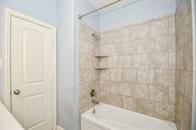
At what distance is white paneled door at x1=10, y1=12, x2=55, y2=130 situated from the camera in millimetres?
1459

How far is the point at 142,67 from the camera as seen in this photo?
1771 millimetres

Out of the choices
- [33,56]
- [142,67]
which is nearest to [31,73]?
[33,56]

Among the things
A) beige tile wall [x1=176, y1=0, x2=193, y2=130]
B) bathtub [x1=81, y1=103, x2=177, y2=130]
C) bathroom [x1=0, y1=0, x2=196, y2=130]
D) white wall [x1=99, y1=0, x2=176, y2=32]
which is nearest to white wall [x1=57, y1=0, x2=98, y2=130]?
bathroom [x1=0, y1=0, x2=196, y2=130]

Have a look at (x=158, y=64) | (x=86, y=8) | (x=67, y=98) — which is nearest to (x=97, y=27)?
(x=86, y=8)

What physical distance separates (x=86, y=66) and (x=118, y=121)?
116 centimetres

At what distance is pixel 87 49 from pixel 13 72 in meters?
1.17

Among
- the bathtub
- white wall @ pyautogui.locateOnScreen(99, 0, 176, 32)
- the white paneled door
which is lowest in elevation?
the bathtub

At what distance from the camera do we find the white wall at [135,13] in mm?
1608

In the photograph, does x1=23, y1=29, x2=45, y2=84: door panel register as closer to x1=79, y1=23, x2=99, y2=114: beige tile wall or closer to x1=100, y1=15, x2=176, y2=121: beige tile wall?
x1=79, y1=23, x2=99, y2=114: beige tile wall

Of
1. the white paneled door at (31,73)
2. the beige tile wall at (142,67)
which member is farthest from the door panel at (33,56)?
the beige tile wall at (142,67)

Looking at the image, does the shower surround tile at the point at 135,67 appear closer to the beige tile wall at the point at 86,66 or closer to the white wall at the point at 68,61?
the beige tile wall at the point at 86,66

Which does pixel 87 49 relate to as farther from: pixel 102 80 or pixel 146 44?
pixel 146 44

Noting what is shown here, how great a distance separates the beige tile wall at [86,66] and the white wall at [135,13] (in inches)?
16.1

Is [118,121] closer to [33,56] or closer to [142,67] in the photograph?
[142,67]
